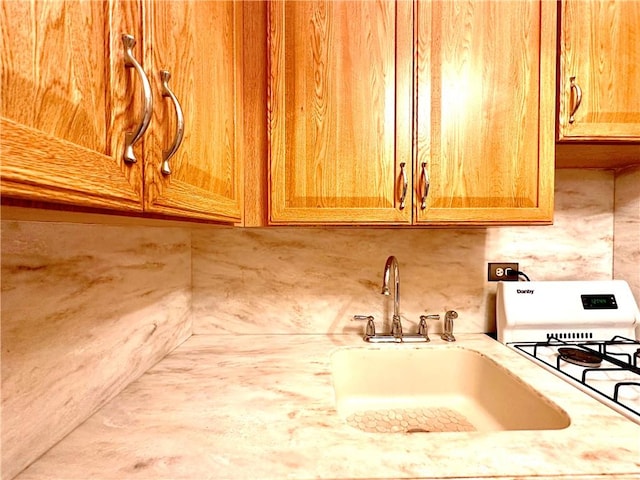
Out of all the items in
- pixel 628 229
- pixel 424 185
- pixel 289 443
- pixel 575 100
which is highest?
pixel 575 100

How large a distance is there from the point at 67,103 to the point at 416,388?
123 cm

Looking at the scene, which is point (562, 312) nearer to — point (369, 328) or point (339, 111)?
point (369, 328)

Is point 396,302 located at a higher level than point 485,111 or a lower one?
lower

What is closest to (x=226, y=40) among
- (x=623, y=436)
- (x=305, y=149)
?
(x=305, y=149)

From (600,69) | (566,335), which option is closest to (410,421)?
(566,335)

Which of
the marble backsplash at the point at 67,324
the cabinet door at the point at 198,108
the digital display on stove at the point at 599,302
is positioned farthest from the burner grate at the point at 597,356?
the marble backsplash at the point at 67,324

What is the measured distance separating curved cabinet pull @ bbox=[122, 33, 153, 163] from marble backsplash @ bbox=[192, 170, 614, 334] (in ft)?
2.86

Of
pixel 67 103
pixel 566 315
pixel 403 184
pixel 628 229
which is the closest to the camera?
pixel 67 103

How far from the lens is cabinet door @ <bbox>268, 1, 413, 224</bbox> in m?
0.97

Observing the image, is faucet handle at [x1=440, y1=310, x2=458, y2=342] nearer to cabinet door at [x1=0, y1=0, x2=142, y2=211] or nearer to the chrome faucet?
the chrome faucet

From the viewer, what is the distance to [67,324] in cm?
69

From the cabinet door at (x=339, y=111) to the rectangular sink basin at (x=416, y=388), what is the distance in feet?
1.70

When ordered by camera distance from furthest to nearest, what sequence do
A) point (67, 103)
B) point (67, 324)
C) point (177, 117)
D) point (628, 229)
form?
1. point (628, 229)
2. point (67, 324)
3. point (177, 117)
4. point (67, 103)

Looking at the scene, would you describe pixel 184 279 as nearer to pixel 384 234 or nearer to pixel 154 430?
pixel 154 430
